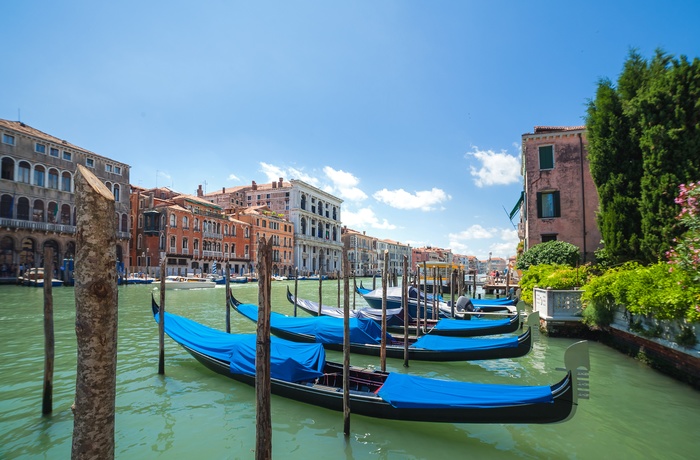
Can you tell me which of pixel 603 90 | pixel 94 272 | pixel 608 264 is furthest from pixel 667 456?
pixel 603 90

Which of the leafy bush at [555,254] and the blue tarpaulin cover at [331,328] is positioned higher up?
the leafy bush at [555,254]

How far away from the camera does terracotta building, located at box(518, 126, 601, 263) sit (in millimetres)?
13945

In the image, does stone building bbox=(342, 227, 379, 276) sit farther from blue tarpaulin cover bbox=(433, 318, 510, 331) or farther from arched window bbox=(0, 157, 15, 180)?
blue tarpaulin cover bbox=(433, 318, 510, 331)

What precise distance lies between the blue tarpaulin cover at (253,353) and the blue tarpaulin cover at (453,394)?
1.22m

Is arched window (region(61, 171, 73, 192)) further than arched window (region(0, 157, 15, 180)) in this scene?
Yes

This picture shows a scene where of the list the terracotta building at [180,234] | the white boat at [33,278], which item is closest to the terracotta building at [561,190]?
the terracotta building at [180,234]

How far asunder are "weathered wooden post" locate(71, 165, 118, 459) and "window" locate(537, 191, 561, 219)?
15.5 meters

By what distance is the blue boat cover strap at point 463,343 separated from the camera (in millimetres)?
6410

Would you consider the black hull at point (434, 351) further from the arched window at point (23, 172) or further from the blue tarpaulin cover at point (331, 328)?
the arched window at point (23, 172)

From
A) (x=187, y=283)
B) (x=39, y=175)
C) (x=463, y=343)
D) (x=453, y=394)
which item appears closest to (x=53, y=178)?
(x=39, y=175)

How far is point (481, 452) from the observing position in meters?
3.89

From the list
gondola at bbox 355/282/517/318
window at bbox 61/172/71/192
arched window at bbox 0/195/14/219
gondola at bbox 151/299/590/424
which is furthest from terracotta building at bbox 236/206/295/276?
gondola at bbox 151/299/590/424

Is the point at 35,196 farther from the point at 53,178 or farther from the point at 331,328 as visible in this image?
the point at 331,328

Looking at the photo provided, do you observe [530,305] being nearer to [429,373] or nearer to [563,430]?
[429,373]
